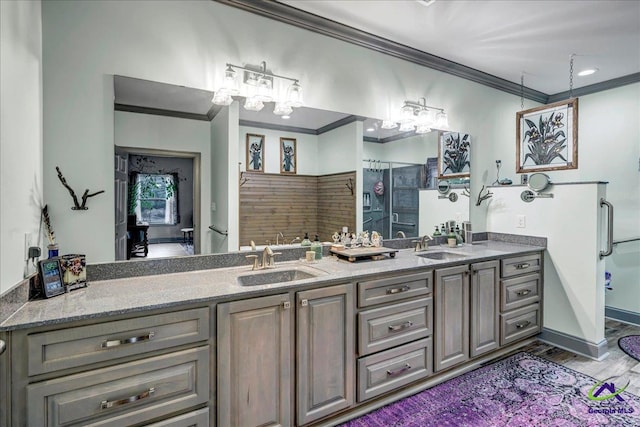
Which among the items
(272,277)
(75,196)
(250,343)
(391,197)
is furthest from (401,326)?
(75,196)

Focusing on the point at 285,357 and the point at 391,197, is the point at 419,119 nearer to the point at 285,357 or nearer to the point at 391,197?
the point at 391,197

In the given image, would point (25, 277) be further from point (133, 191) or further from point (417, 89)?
point (417, 89)

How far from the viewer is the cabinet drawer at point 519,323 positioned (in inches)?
112

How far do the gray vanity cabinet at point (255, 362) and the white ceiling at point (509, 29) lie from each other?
7.00ft

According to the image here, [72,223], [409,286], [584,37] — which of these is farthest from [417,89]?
[72,223]

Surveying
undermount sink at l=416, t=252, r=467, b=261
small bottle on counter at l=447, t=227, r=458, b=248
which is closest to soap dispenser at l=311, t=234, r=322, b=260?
undermount sink at l=416, t=252, r=467, b=261

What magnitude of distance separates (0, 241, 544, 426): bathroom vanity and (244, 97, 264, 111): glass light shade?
1.14m

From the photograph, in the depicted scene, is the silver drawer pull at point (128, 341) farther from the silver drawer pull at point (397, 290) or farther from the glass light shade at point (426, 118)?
the glass light shade at point (426, 118)

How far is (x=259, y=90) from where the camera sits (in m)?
2.32

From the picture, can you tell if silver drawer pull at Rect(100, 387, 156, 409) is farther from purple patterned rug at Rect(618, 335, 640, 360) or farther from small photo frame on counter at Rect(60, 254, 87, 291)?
purple patterned rug at Rect(618, 335, 640, 360)

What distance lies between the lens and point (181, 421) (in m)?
1.49

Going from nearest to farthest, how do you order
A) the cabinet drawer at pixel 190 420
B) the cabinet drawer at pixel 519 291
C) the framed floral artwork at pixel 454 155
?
the cabinet drawer at pixel 190 420 < the cabinet drawer at pixel 519 291 < the framed floral artwork at pixel 454 155

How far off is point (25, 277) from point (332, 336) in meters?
1.54
